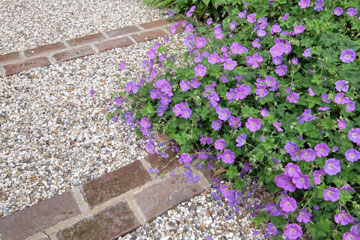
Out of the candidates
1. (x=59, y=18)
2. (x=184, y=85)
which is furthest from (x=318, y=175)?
(x=59, y=18)

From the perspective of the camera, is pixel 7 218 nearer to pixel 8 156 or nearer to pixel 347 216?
pixel 8 156

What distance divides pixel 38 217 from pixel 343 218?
5.21 feet

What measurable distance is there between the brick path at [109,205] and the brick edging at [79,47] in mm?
1562

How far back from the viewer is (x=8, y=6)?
4.13m

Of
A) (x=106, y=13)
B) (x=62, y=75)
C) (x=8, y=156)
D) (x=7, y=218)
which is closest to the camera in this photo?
(x=7, y=218)

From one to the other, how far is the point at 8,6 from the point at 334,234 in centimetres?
450

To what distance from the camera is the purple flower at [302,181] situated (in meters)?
1.58

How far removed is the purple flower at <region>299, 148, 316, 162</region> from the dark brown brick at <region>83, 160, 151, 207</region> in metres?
→ 0.91

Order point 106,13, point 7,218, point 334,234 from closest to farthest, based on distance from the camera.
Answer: point 334,234 < point 7,218 < point 106,13

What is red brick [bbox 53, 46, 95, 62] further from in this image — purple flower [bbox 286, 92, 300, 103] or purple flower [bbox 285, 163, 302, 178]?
purple flower [bbox 285, 163, 302, 178]

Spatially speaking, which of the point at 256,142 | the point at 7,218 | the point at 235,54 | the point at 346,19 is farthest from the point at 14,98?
the point at 346,19

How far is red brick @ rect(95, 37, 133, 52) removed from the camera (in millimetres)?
3207

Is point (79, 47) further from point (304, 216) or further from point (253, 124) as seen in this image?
point (304, 216)

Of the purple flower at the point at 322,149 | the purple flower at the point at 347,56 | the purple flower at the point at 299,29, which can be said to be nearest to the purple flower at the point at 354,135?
the purple flower at the point at 322,149
